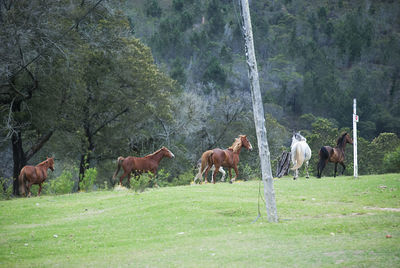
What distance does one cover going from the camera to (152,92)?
105ft

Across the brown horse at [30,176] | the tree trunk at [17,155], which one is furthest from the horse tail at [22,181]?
the tree trunk at [17,155]

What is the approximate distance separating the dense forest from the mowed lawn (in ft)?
16.6

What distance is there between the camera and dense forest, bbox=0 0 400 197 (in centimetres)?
2502

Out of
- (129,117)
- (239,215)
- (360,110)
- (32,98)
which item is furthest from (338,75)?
(239,215)

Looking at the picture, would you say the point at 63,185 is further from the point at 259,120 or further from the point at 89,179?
the point at 259,120

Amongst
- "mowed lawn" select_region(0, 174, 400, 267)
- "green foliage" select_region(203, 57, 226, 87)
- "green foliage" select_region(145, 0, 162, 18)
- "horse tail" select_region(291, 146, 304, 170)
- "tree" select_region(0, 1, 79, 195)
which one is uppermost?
"green foliage" select_region(145, 0, 162, 18)

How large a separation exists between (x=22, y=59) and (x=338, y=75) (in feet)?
288

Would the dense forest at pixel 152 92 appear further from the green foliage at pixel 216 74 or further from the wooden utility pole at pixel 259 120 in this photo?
the wooden utility pole at pixel 259 120

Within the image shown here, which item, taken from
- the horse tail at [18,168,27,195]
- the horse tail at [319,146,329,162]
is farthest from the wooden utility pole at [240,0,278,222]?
the horse tail at [18,168,27,195]

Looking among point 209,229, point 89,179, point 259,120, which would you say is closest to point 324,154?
point 89,179

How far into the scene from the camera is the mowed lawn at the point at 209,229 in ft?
28.5

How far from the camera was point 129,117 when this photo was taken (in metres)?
32.4

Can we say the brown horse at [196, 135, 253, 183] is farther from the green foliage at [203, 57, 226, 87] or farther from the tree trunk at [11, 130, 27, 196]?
the green foliage at [203, 57, 226, 87]

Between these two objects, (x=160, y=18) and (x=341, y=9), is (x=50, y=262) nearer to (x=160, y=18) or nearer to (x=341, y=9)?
(x=160, y=18)
